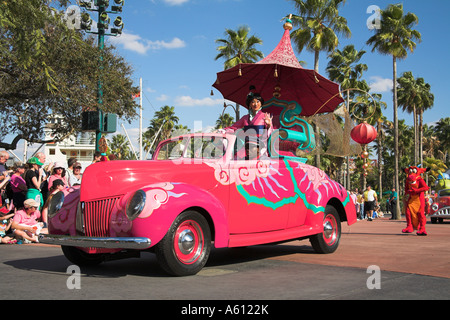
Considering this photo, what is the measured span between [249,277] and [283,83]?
454 cm

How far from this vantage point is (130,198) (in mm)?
4844

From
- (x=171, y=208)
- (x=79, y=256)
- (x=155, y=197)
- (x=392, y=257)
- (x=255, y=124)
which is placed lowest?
(x=392, y=257)

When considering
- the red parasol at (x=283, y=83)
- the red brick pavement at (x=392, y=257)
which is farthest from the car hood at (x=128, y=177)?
the red parasol at (x=283, y=83)

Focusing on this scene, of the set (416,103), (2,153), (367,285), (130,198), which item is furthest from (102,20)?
(416,103)

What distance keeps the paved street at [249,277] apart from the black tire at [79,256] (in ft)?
0.47

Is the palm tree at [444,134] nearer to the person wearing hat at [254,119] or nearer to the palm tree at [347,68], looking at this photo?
the palm tree at [347,68]

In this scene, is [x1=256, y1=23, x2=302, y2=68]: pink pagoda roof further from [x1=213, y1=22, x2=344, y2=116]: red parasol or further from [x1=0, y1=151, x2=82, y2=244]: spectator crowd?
[x1=0, y1=151, x2=82, y2=244]: spectator crowd

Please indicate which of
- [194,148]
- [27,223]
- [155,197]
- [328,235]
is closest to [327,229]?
[328,235]

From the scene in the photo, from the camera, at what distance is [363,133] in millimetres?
10234

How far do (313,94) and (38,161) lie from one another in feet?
20.5

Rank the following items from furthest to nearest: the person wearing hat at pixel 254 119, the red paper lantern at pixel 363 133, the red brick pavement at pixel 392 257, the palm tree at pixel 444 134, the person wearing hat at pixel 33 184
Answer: the palm tree at pixel 444 134 < the red paper lantern at pixel 363 133 < the person wearing hat at pixel 33 184 < the person wearing hat at pixel 254 119 < the red brick pavement at pixel 392 257

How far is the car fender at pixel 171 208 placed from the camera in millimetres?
4688

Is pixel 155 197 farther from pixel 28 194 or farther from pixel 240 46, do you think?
pixel 240 46

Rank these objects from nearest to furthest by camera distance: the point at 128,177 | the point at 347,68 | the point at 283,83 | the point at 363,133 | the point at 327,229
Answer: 1. the point at 128,177
2. the point at 327,229
3. the point at 283,83
4. the point at 363,133
5. the point at 347,68
